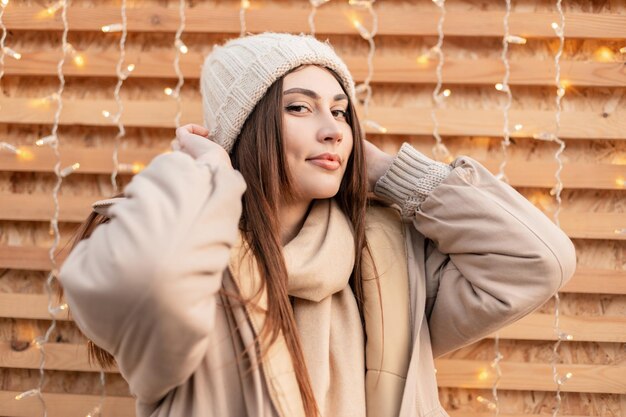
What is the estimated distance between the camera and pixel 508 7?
1724 mm

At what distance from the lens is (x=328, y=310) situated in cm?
132

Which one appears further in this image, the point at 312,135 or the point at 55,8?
the point at 55,8

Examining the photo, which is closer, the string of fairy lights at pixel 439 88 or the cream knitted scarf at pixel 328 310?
the cream knitted scarf at pixel 328 310

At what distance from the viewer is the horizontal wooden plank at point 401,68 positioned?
1.73 m

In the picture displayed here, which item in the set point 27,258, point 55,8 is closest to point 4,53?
point 55,8

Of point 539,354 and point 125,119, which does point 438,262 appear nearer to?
point 539,354

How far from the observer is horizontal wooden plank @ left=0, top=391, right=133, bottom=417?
5.64 ft

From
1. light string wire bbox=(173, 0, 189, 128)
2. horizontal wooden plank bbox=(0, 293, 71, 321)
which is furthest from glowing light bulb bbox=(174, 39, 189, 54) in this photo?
horizontal wooden plank bbox=(0, 293, 71, 321)

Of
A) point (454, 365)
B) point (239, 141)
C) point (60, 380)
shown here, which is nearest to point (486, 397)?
point (454, 365)

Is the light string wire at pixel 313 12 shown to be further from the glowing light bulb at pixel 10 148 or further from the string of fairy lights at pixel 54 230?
the glowing light bulb at pixel 10 148

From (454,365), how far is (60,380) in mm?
1207

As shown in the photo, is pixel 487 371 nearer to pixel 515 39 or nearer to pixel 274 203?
pixel 274 203

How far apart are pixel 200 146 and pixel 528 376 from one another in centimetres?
117

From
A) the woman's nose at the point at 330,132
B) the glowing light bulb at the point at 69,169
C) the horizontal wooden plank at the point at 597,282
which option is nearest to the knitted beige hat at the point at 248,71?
the woman's nose at the point at 330,132
